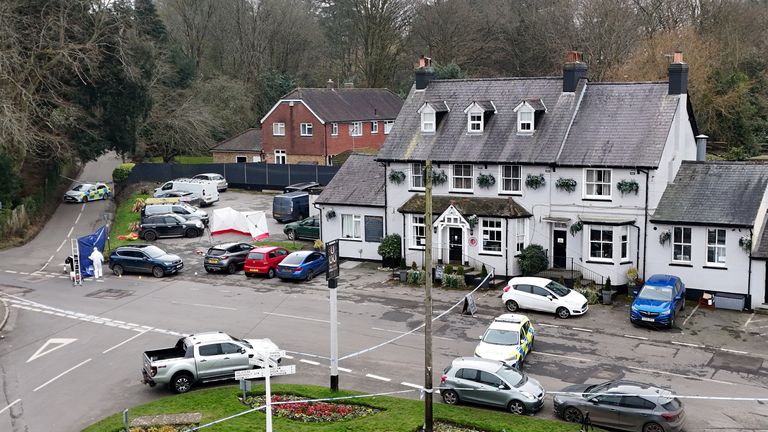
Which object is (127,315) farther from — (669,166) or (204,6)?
(204,6)

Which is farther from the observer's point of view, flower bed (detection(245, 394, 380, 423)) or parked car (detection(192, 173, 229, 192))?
parked car (detection(192, 173, 229, 192))

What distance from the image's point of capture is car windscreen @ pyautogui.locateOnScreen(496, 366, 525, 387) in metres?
24.2

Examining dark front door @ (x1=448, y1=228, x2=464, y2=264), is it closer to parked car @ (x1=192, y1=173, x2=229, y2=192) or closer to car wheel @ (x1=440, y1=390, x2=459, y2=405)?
car wheel @ (x1=440, y1=390, x2=459, y2=405)

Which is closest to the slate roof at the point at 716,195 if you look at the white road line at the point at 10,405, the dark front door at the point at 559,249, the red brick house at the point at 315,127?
the dark front door at the point at 559,249

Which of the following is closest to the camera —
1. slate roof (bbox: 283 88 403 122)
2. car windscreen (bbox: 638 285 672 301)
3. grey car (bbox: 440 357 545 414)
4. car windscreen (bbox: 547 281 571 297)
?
grey car (bbox: 440 357 545 414)

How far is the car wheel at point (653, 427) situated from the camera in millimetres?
22091

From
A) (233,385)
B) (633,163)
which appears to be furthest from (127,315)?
(633,163)

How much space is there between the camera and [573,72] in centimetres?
4016

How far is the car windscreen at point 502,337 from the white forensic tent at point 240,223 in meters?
23.4

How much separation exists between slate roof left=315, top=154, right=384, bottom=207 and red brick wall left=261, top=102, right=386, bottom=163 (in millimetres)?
A: 23274

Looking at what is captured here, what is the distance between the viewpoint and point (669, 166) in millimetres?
37656

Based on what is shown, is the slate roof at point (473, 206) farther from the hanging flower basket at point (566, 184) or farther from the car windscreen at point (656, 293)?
the car windscreen at point (656, 293)

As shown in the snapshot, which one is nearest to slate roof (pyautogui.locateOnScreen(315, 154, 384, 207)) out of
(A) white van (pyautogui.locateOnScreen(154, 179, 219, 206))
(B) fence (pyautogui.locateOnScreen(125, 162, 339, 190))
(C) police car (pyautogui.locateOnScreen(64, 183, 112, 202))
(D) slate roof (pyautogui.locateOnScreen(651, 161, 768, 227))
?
(D) slate roof (pyautogui.locateOnScreen(651, 161, 768, 227))

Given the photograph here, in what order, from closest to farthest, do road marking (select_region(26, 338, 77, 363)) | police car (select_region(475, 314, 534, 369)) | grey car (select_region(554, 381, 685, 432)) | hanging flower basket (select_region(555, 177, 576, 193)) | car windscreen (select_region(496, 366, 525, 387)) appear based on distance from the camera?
grey car (select_region(554, 381, 685, 432))
car windscreen (select_region(496, 366, 525, 387))
police car (select_region(475, 314, 534, 369))
road marking (select_region(26, 338, 77, 363))
hanging flower basket (select_region(555, 177, 576, 193))
